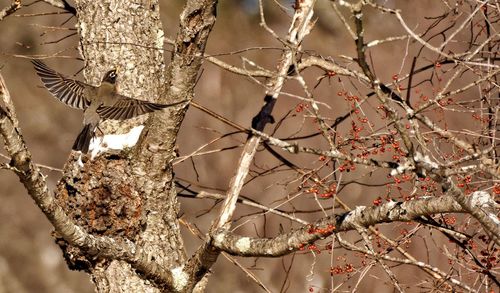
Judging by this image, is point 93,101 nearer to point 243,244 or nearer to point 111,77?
point 111,77

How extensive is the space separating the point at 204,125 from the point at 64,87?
4388 mm

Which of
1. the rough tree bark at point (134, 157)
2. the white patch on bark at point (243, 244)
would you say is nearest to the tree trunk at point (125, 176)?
the rough tree bark at point (134, 157)

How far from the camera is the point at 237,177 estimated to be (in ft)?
17.4

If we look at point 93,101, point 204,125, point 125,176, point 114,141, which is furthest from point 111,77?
point 204,125

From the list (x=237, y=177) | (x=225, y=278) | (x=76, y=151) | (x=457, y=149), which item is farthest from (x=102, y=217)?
(x=225, y=278)

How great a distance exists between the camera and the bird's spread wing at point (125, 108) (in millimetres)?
4781

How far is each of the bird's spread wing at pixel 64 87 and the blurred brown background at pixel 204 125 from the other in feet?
13.3

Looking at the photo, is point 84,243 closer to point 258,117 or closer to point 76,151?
point 76,151

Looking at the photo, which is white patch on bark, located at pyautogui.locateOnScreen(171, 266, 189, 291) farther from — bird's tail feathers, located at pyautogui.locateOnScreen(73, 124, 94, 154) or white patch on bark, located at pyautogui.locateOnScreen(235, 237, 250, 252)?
bird's tail feathers, located at pyautogui.locateOnScreen(73, 124, 94, 154)

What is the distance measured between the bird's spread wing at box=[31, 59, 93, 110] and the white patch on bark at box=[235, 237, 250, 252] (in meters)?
1.14

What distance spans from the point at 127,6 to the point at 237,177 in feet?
3.39

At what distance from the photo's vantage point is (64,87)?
5.48 meters

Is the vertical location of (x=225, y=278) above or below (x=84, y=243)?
above

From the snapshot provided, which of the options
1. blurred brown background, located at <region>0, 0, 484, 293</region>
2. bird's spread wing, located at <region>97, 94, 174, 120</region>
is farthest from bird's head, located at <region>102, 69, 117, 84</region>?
blurred brown background, located at <region>0, 0, 484, 293</region>
